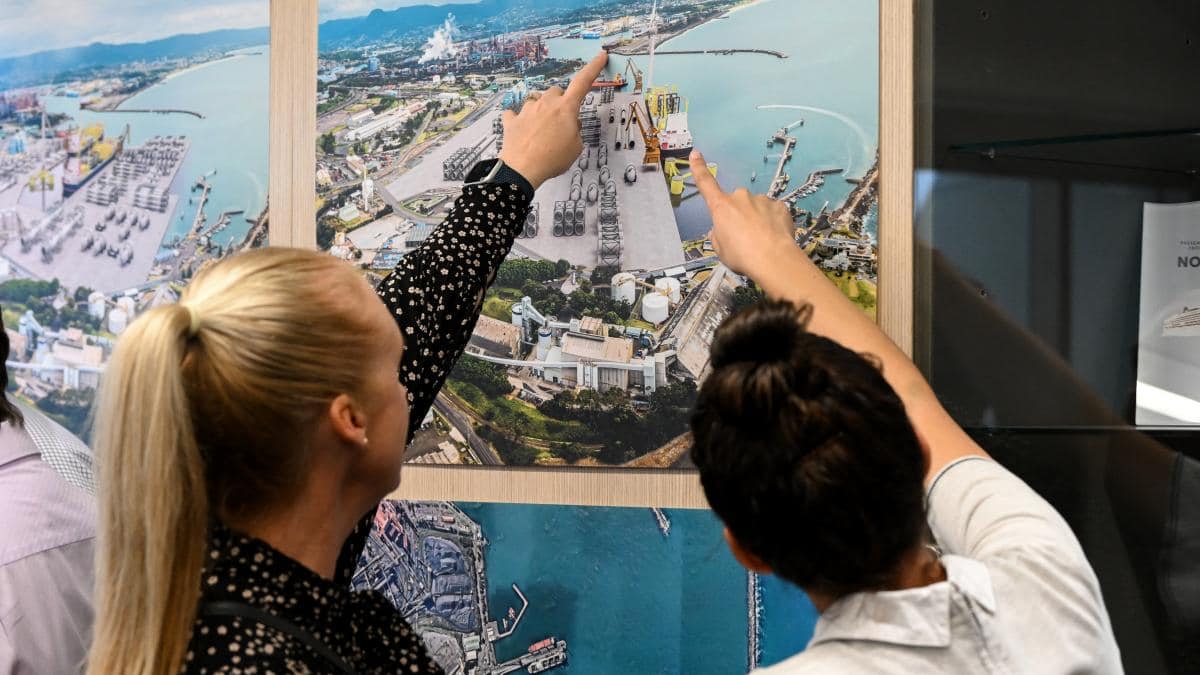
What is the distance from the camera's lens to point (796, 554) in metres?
0.60

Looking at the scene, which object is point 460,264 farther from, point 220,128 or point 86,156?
point 86,156

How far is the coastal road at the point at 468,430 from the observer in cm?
110

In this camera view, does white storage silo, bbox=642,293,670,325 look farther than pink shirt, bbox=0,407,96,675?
Yes

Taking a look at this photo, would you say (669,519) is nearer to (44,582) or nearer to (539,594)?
(539,594)

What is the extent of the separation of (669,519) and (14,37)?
1053 mm

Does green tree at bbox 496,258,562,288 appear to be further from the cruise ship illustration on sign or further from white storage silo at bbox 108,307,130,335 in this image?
the cruise ship illustration on sign

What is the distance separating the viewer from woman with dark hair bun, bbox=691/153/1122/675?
0.57 metres

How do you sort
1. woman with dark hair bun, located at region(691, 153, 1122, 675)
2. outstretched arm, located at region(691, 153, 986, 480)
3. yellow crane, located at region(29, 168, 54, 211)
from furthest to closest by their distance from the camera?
yellow crane, located at region(29, 168, 54, 211) < outstretched arm, located at region(691, 153, 986, 480) < woman with dark hair bun, located at region(691, 153, 1122, 675)

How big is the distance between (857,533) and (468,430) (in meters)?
0.61

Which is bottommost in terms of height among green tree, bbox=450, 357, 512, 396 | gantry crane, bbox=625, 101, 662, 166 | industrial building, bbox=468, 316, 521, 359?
green tree, bbox=450, 357, 512, 396

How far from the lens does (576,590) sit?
1.10 meters

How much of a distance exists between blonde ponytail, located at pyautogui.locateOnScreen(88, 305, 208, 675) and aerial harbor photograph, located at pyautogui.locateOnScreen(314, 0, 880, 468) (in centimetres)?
50

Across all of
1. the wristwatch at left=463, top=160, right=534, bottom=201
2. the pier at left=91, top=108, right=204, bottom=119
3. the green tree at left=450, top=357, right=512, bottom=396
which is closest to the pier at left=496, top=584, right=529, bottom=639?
the green tree at left=450, top=357, right=512, bottom=396

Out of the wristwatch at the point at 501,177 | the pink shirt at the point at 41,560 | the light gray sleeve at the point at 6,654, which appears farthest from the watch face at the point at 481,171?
the light gray sleeve at the point at 6,654
